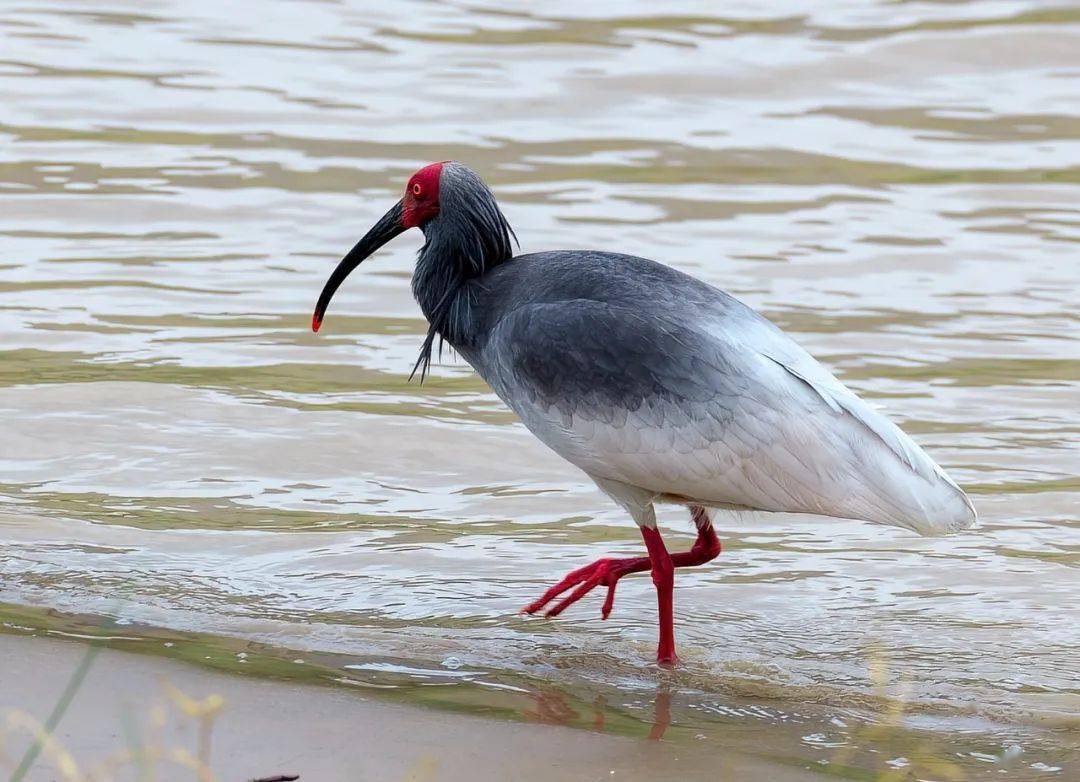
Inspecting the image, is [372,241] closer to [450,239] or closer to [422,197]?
[422,197]

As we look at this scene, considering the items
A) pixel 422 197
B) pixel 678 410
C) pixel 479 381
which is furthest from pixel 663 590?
pixel 479 381

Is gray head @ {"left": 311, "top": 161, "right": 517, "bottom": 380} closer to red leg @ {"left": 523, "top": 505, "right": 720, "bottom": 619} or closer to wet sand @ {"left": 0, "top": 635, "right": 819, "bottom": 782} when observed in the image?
red leg @ {"left": 523, "top": 505, "right": 720, "bottom": 619}

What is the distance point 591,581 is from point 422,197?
5.38ft

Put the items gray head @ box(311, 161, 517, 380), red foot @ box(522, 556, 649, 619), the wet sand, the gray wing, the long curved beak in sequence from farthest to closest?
1. the long curved beak
2. gray head @ box(311, 161, 517, 380)
3. red foot @ box(522, 556, 649, 619)
4. the gray wing
5. the wet sand

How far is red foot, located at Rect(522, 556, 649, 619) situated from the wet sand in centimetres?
121

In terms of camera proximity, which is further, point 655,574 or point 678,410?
point 655,574

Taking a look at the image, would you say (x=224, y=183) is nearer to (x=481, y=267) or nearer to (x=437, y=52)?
(x=437, y=52)

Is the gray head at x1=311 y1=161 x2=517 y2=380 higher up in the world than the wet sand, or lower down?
higher up

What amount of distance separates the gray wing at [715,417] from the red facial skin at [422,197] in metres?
0.89

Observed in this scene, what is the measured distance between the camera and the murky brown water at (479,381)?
6.64m

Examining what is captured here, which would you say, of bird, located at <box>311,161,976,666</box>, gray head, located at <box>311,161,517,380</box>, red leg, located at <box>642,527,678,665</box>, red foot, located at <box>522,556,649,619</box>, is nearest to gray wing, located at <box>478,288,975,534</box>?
bird, located at <box>311,161,976,666</box>

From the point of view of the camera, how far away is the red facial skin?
742 cm

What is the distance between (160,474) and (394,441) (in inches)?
44.2

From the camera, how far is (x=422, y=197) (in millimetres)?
7473
